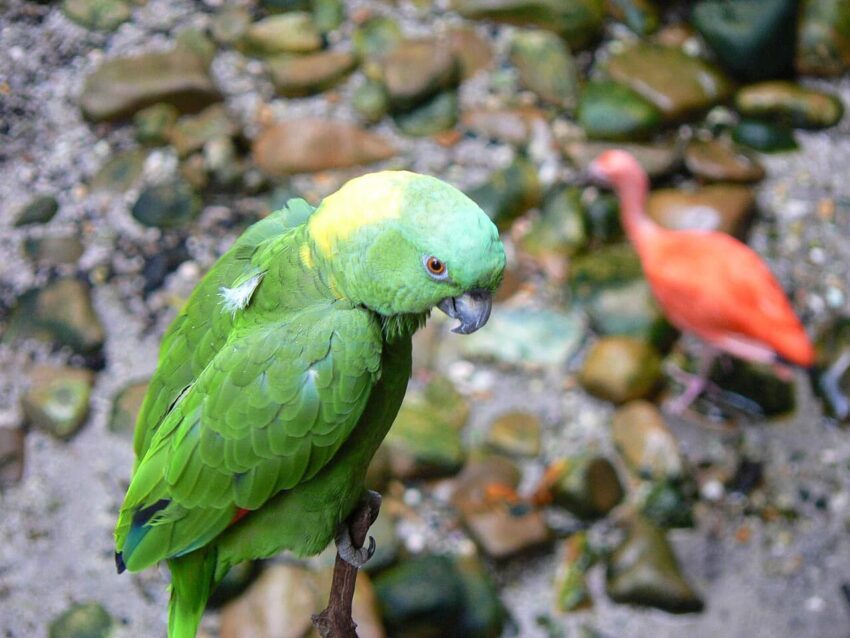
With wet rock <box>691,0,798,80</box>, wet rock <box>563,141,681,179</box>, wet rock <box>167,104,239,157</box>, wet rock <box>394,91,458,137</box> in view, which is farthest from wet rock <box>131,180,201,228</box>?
wet rock <box>691,0,798,80</box>

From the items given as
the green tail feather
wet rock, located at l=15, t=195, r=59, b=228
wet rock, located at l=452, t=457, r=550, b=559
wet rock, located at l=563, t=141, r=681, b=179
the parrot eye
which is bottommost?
wet rock, located at l=452, t=457, r=550, b=559

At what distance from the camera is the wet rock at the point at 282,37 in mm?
4031

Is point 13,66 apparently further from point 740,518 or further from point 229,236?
point 740,518

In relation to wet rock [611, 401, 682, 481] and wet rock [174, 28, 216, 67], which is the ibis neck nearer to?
wet rock [611, 401, 682, 481]

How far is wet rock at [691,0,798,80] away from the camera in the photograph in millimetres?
3992

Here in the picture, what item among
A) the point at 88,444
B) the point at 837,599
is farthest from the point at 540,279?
the point at 88,444

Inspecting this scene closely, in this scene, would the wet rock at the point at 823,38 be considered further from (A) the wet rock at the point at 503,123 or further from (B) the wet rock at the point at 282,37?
(B) the wet rock at the point at 282,37

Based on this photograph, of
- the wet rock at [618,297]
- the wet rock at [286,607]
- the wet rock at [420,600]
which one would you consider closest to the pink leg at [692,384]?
the wet rock at [618,297]

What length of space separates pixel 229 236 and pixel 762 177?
2129 millimetres

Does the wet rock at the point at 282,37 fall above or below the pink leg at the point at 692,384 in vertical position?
above

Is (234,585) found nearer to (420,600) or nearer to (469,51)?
(420,600)

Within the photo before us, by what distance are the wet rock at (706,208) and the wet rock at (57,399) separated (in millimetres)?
2200

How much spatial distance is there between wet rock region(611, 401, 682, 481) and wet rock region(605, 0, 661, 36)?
1902 mm

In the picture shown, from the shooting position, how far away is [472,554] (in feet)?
9.75
